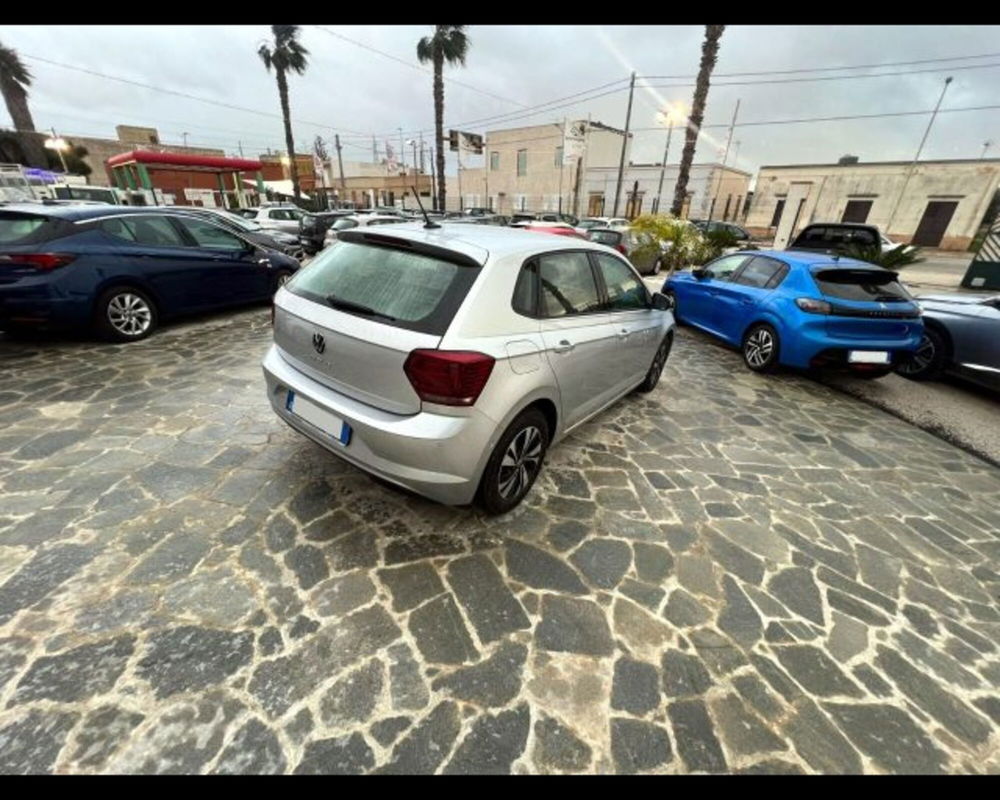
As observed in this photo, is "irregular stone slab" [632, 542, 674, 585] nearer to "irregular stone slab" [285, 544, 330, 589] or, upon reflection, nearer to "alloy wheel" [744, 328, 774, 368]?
"irregular stone slab" [285, 544, 330, 589]

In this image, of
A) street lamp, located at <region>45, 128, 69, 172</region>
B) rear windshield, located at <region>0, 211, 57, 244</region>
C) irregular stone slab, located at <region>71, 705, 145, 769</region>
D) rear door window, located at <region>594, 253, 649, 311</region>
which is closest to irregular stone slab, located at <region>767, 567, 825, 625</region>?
rear door window, located at <region>594, 253, 649, 311</region>

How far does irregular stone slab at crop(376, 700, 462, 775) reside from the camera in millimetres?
1622

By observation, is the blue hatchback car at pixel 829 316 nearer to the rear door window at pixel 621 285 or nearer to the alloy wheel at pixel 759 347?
the alloy wheel at pixel 759 347

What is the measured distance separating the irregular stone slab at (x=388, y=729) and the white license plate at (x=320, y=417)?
51.4 inches

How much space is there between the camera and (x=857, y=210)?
1094 inches

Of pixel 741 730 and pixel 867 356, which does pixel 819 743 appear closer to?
pixel 741 730

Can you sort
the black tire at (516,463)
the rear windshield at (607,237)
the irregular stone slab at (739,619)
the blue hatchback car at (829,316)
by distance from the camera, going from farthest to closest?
the rear windshield at (607,237) → the blue hatchback car at (829,316) → the black tire at (516,463) → the irregular stone slab at (739,619)

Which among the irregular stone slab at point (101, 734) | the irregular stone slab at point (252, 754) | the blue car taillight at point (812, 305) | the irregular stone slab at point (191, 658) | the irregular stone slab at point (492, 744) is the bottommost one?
the irregular stone slab at point (492, 744)

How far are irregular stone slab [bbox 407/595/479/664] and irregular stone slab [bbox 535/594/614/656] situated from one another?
353mm

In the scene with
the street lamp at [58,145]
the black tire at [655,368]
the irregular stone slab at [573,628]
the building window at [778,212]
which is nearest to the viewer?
the irregular stone slab at [573,628]

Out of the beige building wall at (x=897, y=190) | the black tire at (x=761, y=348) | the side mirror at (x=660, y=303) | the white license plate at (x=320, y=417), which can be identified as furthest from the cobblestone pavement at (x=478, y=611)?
the beige building wall at (x=897, y=190)

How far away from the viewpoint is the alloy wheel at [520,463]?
2.72 metres

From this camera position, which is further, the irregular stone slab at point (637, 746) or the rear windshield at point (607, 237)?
the rear windshield at point (607, 237)
